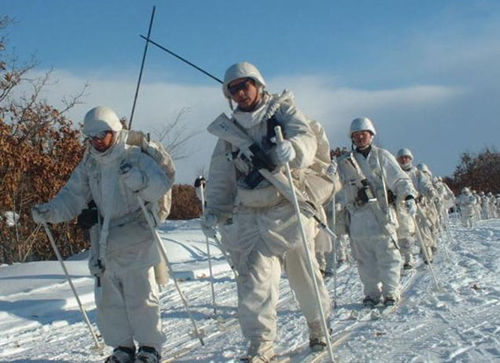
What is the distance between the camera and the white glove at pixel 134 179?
5000mm

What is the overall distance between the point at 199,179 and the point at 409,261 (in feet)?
17.4

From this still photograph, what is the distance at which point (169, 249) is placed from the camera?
18.8m

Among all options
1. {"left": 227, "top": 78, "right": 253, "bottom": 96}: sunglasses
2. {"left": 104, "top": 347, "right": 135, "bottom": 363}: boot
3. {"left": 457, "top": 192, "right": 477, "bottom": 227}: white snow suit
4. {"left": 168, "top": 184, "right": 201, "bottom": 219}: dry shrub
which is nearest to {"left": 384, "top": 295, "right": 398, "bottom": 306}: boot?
{"left": 104, "top": 347, "right": 135, "bottom": 363}: boot

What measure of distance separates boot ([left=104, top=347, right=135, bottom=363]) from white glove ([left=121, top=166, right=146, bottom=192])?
1270 mm

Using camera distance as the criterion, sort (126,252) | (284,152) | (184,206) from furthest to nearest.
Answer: (184,206), (126,252), (284,152)

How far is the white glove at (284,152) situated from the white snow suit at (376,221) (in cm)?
369

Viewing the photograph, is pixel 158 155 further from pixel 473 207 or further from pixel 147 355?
pixel 473 207

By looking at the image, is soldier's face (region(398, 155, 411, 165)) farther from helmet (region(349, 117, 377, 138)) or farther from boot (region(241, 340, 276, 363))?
boot (region(241, 340, 276, 363))

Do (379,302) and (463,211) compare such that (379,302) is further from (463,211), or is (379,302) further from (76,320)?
(463,211)

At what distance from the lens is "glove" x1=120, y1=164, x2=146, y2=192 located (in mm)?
5000

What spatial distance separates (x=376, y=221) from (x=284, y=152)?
382 centimetres

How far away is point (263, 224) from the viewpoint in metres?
4.95

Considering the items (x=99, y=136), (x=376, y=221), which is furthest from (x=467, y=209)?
(x=99, y=136)

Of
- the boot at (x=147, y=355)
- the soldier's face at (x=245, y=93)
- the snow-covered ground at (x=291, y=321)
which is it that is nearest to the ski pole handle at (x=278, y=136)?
the soldier's face at (x=245, y=93)
